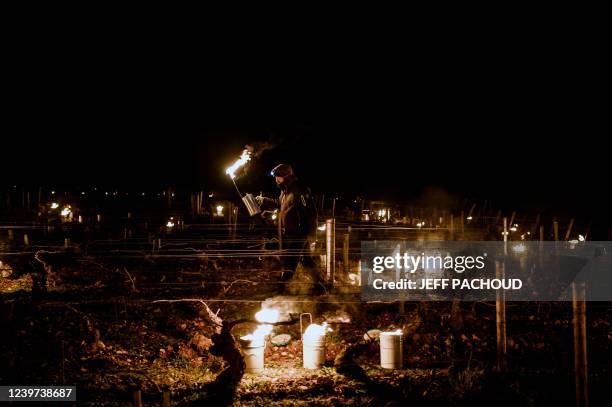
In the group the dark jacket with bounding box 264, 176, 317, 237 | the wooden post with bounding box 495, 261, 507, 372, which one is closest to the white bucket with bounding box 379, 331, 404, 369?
the wooden post with bounding box 495, 261, 507, 372

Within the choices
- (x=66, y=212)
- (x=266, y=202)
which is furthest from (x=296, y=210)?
(x=66, y=212)

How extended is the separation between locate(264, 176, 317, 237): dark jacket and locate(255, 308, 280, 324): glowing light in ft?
7.64

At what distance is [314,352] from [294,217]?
148 inches

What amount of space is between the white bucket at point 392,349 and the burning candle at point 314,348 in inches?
31.7

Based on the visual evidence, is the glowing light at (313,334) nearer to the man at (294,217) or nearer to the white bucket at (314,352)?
the white bucket at (314,352)

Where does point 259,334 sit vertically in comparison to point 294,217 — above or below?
below

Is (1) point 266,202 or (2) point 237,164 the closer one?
(1) point 266,202

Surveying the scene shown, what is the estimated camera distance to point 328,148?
4091 centimetres

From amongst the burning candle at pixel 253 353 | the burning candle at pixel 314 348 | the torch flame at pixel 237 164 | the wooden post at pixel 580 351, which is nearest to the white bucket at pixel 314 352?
the burning candle at pixel 314 348

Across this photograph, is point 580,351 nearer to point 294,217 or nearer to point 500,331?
point 500,331

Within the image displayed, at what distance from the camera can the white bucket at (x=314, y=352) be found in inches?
267

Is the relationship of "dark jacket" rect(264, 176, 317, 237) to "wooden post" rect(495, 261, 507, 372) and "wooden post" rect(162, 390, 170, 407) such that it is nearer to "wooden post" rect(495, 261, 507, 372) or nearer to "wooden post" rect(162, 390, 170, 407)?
"wooden post" rect(495, 261, 507, 372)

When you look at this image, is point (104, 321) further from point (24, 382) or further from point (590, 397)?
point (590, 397)

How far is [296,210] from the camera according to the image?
1012 cm
